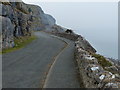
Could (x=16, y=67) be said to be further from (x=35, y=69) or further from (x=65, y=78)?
(x=65, y=78)

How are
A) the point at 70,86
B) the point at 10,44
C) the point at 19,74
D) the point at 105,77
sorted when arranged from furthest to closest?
the point at 10,44, the point at 19,74, the point at 70,86, the point at 105,77

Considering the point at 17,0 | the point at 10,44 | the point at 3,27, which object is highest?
the point at 17,0

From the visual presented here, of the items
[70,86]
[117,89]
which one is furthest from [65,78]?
[117,89]

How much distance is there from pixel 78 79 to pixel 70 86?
1944 millimetres

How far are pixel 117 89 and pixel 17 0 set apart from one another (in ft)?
188

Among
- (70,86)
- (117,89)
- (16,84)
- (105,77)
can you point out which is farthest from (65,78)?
(117,89)

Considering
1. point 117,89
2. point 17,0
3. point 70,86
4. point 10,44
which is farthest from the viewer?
point 17,0

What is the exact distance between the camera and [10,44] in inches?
1529

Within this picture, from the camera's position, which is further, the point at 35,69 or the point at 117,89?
the point at 35,69

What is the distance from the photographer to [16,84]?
15.5 m

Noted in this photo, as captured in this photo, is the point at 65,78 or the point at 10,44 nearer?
the point at 65,78

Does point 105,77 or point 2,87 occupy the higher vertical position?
point 105,77

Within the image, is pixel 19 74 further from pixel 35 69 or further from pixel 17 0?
pixel 17 0

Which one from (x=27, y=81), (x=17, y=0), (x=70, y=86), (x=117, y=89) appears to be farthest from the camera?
(x=17, y=0)
